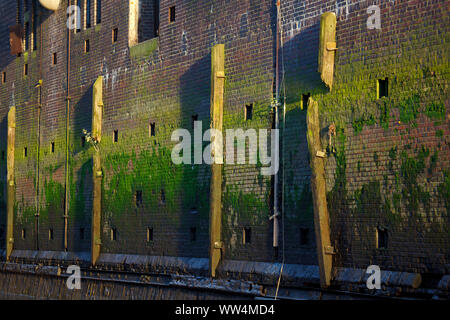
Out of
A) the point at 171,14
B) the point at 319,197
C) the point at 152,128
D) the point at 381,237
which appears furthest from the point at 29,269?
Answer: the point at 381,237

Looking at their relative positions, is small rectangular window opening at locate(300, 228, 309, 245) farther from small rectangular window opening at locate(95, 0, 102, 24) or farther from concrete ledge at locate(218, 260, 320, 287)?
small rectangular window opening at locate(95, 0, 102, 24)

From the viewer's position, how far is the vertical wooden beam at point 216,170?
21.5 meters

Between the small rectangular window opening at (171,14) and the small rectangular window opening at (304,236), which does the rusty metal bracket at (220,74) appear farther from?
the small rectangular window opening at (304,236)

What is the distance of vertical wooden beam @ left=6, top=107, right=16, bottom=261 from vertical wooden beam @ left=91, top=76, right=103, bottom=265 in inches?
291

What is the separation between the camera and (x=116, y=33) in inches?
1072

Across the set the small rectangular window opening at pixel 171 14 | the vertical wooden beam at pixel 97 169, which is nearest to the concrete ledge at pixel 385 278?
the small rectangular window opening at pixel 171 14

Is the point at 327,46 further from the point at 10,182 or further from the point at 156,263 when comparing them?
the point at 10,182

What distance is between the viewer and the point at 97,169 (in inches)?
1076

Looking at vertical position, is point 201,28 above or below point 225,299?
above

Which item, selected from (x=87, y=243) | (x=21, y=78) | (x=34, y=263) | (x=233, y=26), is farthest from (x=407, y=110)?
(x=21, y=78)

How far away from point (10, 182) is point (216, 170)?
14.3 metres

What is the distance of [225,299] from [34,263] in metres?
12.5

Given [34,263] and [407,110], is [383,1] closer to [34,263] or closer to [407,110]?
[407,110]

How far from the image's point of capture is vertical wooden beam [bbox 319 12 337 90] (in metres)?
18.3
